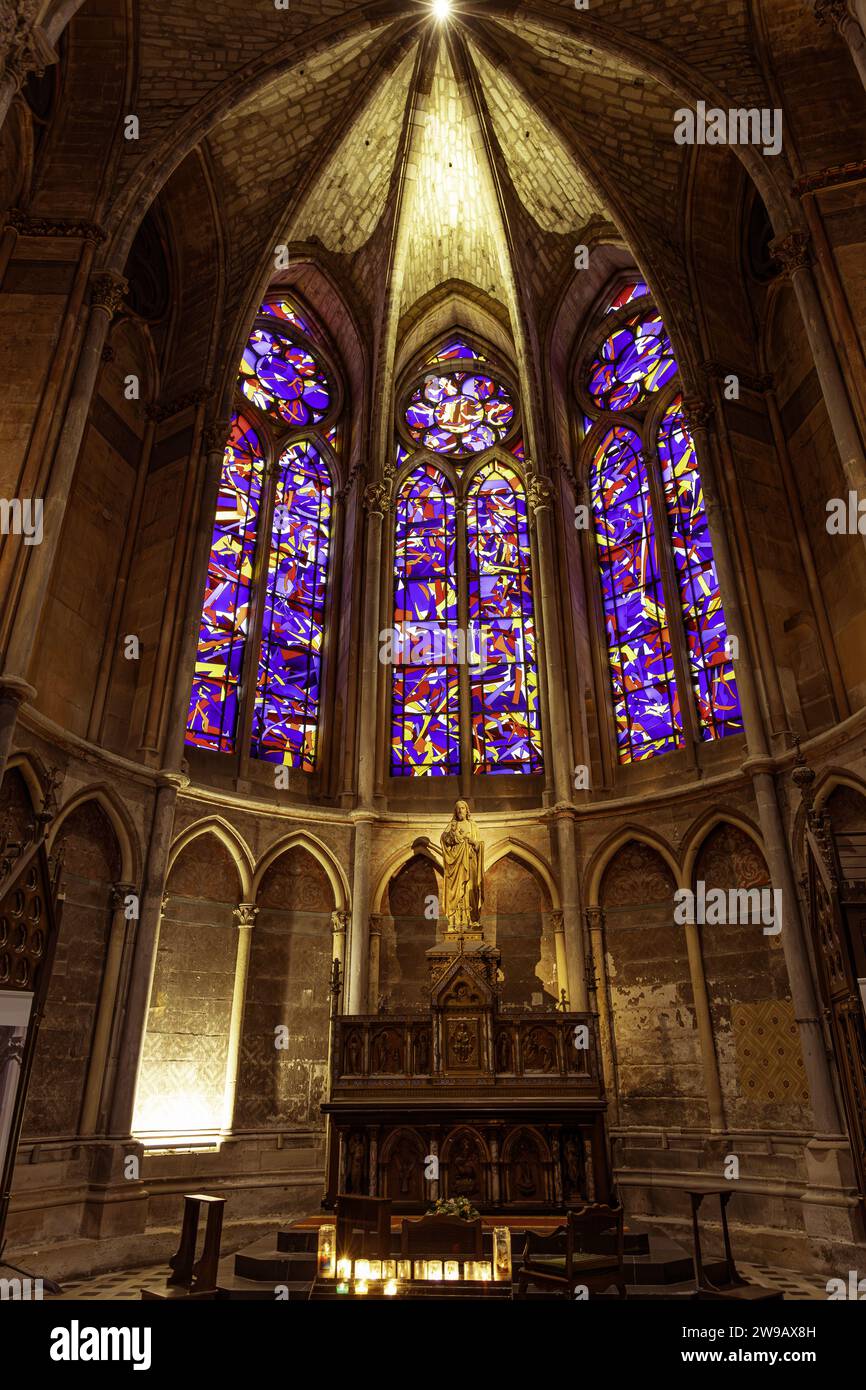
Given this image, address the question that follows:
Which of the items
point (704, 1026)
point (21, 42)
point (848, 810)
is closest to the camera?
point (21, 42)

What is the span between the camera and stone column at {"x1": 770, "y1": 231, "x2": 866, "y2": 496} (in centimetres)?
878

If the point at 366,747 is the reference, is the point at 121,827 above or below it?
below

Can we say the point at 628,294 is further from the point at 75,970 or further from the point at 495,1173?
the point at 495,1173

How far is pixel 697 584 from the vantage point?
13.3 m

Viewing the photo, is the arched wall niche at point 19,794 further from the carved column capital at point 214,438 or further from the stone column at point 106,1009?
the carved column capital at point 214,438

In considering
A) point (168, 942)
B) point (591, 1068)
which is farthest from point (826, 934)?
point (168, 942)

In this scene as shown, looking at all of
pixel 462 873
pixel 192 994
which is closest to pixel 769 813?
pixel 462 873

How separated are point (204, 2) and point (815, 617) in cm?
1131

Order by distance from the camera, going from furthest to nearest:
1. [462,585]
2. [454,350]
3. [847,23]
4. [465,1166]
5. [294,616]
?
[454,350] → [462,585] → [294,616] → [465,1166] → [847,23]

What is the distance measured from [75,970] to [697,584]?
9383 mm

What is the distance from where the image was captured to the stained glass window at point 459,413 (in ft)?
55.9

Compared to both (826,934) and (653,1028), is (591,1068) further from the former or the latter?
(826,934)

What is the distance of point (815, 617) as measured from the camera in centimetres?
1120

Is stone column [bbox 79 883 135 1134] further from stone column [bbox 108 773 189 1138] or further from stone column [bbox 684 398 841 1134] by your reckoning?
stone column [bbox 684 398 841 1134]
